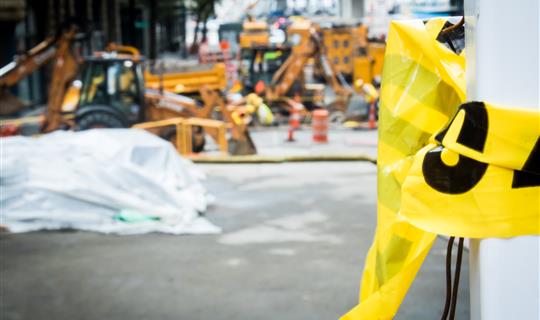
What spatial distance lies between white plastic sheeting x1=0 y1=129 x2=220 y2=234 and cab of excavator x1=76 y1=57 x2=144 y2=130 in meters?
5.67

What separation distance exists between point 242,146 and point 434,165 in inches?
595

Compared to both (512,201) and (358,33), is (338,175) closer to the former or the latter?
(512,201)

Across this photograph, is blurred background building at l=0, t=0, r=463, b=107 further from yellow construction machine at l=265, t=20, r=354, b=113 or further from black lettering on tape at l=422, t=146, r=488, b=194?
black lettering on tape at l=422, t=146, r=488, b=194

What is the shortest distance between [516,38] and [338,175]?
40.6 ft

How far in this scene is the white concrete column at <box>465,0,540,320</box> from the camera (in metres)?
2.24

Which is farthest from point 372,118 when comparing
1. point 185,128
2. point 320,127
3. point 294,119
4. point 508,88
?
point 508,88

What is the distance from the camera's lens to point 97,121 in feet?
55.9

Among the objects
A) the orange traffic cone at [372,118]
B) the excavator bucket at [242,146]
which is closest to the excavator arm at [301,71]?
the orange traffic cone at [372,118]

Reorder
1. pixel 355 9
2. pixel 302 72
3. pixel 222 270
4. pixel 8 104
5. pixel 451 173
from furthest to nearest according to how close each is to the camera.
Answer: pixel 355 9 < pixel 302 72 < pixel 8 104 < pixel 222 270 < pixel 451 173

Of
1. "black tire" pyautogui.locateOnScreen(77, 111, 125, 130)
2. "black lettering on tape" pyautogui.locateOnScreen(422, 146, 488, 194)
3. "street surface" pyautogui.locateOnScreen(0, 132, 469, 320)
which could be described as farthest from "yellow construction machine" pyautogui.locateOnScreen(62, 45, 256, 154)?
"black lettering on tape" pyautogui.locateOnScreen(422, 146, 488, 194)

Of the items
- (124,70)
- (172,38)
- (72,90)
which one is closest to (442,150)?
(124,70)

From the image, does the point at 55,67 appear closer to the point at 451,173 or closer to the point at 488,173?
the point at 451,173

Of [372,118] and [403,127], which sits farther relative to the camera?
[372,118]

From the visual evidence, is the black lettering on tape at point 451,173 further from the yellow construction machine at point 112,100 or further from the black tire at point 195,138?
the black tire at point 195,138
